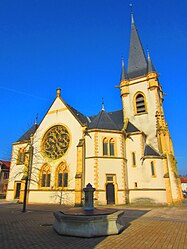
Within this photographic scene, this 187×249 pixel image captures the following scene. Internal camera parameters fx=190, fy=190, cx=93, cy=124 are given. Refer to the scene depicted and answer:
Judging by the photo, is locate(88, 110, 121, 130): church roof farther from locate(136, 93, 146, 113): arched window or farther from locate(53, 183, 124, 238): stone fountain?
locate(53, 183, 124, 238): stone fountain

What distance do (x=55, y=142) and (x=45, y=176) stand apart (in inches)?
210

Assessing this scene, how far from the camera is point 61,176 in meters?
27.2

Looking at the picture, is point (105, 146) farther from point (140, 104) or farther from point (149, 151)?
point (140, 104)

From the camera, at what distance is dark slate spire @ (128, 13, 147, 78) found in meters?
37.6

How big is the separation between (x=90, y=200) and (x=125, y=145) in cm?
1785

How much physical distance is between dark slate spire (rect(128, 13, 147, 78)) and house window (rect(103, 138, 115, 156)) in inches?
645

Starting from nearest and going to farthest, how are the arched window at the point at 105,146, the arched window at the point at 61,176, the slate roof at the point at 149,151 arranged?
1. the arched window at the point at 105,146
2. the arched window at the point at 61,176
3. the slate roof at the point at 149,151

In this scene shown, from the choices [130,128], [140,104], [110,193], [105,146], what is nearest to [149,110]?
[140,104]

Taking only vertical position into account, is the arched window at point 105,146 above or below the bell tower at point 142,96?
below

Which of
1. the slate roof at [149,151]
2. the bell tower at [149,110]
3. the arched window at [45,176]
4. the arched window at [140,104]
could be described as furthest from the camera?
the arched window at [140,104]

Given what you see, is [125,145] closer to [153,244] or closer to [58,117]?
[58,117]

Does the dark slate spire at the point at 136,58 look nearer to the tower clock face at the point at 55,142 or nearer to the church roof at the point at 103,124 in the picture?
the church roof at the point at 103,124

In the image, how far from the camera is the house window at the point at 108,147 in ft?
87.1

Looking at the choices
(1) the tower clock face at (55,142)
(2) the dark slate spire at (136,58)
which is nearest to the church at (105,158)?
(1) the tower clock face at (55,142)
